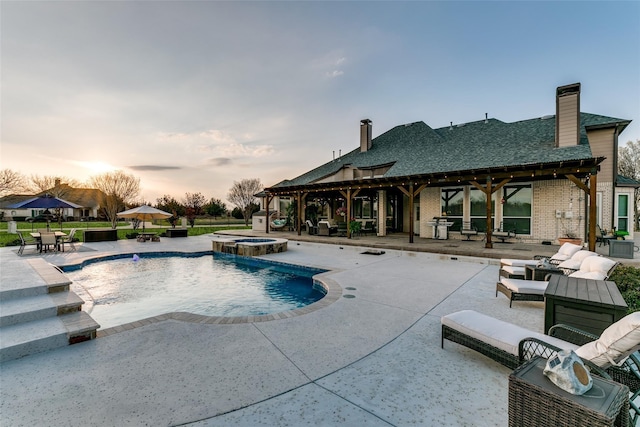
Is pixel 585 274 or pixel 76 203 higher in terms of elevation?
pixel 76 203

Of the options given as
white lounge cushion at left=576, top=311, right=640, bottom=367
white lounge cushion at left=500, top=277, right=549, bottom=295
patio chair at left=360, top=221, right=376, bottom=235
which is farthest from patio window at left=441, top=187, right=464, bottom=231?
white lounge cushion at left=576, top=311, right=640, bottom=367

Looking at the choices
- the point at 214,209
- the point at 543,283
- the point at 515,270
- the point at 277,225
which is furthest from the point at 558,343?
the point at 214,209

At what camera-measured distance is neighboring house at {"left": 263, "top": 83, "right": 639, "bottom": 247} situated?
10398 millimetres

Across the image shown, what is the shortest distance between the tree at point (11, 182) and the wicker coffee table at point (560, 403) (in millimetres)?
39719

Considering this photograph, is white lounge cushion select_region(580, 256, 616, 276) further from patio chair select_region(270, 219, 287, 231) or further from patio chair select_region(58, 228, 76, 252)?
patio chair select_region(270, 219, 287, 231)

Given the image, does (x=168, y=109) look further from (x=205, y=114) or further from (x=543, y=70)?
(x=543, y=70)

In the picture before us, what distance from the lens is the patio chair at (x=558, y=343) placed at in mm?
1761

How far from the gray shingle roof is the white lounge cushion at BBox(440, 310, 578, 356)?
30.9ft

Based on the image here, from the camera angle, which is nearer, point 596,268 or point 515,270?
point 596,268

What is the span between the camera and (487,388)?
99.0 inches

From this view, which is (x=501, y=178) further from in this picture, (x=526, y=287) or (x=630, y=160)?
(x=630, y=160)

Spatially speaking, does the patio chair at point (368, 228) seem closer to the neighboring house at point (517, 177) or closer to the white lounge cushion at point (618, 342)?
the neighboring house at point (517, 177)

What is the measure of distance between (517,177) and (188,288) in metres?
12.1

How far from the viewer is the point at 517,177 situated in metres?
10.6
